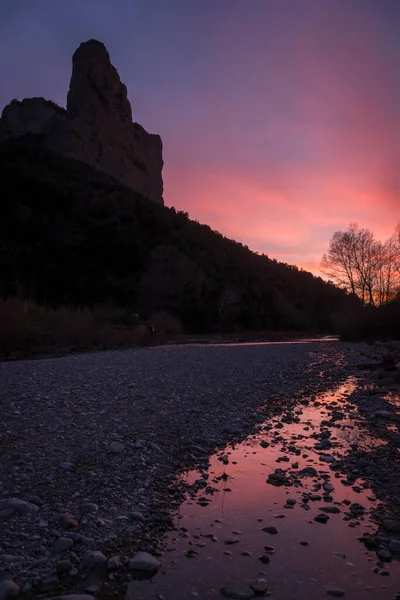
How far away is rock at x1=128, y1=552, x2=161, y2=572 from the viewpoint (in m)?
3.97

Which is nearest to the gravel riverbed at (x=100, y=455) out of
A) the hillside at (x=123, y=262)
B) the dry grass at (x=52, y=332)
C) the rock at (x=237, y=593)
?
the rock at (x=237, y=593)

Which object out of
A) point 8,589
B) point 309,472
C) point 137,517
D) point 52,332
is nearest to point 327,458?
point 309,472

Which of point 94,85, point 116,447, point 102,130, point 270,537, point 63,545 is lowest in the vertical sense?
point 270,537

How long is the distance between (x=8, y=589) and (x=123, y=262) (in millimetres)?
52378

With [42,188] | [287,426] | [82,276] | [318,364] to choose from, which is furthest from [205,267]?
[287,426]

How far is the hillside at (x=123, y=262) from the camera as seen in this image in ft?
164

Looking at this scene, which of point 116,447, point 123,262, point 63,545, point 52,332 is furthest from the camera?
point 123,262

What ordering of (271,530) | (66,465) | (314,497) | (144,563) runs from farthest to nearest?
(66,465), (314,497), (271,530), (144,563)

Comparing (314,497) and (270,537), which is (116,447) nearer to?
(314,497)

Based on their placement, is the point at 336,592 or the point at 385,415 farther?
the point at 385,415

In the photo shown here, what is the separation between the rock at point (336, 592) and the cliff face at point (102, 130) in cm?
9031

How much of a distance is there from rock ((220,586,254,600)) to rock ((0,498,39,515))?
7.65 ft

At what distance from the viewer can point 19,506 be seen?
4.89 meters

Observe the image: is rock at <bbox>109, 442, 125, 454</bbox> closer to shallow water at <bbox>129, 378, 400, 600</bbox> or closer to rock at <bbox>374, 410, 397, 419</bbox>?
shallow water at <bbox>129, 378, 400, 600</bbox>
